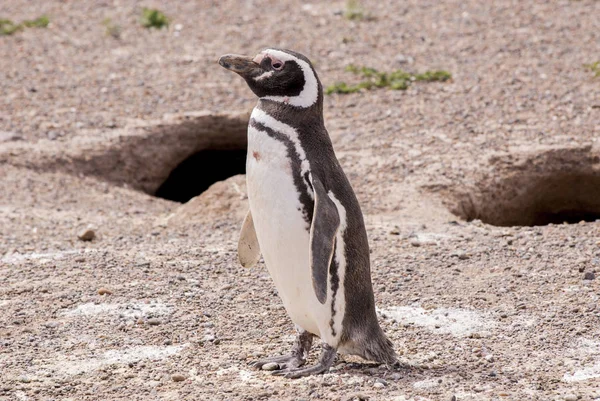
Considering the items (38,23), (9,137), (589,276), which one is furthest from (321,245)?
(38,23)

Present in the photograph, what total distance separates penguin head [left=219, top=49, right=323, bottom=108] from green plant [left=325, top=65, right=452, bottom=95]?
4739 millimetres

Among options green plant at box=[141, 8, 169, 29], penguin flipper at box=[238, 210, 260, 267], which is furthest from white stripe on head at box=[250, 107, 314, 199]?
green plant at box=[141, 8, 169, 29]

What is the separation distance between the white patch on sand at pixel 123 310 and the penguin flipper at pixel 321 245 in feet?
4.44

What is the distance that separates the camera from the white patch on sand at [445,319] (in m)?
4.52

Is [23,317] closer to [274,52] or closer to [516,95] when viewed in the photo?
[274,52]

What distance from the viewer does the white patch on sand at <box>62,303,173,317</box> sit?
15.6 feet

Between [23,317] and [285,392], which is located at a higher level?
[285,392]

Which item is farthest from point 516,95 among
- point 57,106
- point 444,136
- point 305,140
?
point 305,140

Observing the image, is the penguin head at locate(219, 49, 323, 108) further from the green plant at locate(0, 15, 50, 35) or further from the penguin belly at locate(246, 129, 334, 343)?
the green plant at locate(0, 15, 50, 35)

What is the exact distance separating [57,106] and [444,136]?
3.61 m

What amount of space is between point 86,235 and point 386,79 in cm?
371

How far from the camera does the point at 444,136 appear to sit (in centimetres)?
760

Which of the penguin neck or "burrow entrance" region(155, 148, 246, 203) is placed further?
"burrow entrance" region(155, 148, 246, 203)

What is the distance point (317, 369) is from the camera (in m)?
3.93
